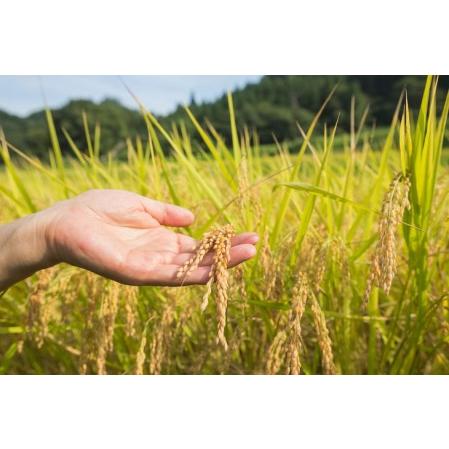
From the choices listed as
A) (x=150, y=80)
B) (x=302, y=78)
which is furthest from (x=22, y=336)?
(x=302, y=78)

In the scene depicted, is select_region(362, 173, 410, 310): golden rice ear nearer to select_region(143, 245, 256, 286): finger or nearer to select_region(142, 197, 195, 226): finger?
select_region(143, 245, 256, 286): finger

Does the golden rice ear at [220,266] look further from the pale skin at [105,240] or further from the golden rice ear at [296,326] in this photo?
the pale skin at [105,240]

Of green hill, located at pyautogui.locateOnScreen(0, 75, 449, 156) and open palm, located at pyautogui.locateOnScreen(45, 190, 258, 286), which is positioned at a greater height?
green hill, located at pyautogui.locateOnScreen(0, 75, 449, 156)

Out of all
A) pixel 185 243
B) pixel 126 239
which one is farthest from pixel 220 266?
pixel 126 239

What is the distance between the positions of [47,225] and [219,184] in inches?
43.8

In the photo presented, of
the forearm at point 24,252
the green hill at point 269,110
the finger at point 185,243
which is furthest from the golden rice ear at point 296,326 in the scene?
the green hill at point 269,110

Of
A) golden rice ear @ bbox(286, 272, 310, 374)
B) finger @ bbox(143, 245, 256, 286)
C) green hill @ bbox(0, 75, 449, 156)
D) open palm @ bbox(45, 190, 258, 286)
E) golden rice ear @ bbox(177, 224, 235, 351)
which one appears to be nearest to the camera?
golden rice ear @ bbox(177, 224, 235, 351)

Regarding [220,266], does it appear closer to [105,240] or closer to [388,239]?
[388,239]

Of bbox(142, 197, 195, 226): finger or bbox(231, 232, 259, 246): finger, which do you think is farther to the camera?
bbox(142, 197, 195, 226): finger

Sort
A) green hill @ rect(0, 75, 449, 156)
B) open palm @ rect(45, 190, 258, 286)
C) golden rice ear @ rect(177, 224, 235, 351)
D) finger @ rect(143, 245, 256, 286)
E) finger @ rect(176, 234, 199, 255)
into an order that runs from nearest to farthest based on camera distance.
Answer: golden rice ear @ rect(177, 224, 235, 351) < finger @ rect(143, 245, 256, 286) < open palm @ rect(45, 190, 258, 286) < finger @ rect(176, 234, 199, 255) < green hill @ rect(0, 75, 449, 156)

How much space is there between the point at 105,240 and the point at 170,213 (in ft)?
0.73

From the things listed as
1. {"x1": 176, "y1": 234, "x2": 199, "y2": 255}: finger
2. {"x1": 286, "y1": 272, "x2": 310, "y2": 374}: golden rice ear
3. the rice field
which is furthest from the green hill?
{"x1": 286, "y1": 272, "x2": 310, "y2": 374}: golden rice ear

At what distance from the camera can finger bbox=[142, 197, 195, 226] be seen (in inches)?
62.8
